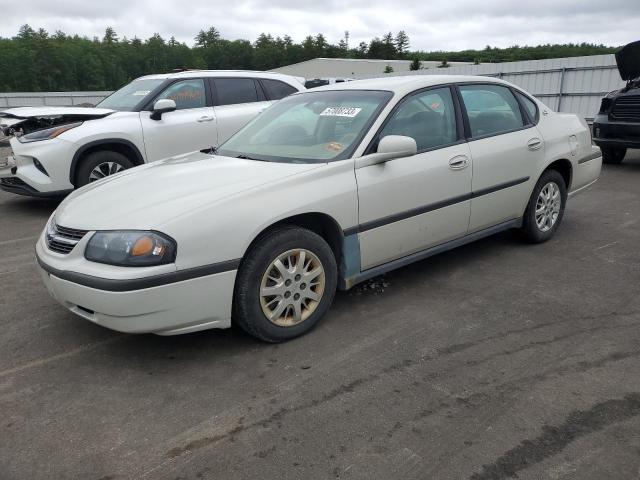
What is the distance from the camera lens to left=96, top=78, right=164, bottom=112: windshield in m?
7.24

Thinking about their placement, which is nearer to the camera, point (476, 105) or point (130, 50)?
point (476, 105)

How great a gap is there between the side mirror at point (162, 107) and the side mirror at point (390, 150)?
3972 millimetres

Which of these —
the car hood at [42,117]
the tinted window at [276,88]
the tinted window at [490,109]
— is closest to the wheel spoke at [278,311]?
the tinted window at [490,109]

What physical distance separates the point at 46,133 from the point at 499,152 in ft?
17.3

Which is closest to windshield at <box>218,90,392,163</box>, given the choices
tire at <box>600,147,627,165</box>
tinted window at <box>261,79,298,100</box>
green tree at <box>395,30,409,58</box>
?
tinted window at <box>261,79,298,100</box>

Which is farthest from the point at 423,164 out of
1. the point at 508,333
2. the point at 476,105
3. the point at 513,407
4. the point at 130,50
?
the point at 130,50

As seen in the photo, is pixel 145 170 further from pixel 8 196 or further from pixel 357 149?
pixel 8 196

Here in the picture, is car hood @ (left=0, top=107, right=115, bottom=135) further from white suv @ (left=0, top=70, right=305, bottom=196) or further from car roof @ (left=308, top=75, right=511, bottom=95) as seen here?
car roof @ (left=308, top=75, right=511, bottom=95)

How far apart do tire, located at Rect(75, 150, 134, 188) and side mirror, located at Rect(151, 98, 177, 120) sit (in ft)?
2.18

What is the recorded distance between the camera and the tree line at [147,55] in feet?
221

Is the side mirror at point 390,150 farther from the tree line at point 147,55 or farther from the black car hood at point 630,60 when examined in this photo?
the tree line at point 147,55

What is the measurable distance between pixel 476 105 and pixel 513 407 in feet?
8.78

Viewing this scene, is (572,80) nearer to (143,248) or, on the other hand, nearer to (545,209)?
(545,209)

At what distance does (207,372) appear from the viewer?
3070mm
